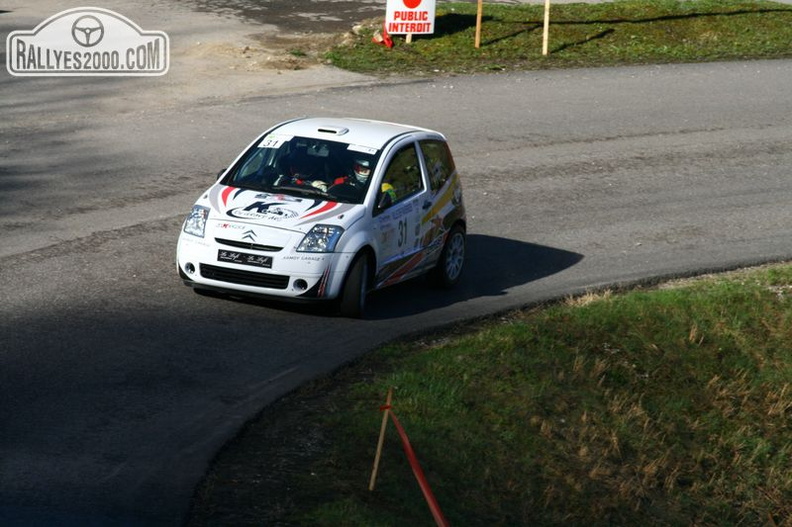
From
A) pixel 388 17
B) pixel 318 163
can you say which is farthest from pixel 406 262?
pixel 388 17

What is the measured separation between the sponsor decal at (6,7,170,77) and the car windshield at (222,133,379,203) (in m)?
12.6

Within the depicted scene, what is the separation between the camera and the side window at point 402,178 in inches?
521

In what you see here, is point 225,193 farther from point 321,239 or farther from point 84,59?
point 84,59

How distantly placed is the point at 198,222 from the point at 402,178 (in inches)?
93.1

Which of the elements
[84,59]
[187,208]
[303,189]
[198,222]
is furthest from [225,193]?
[84,59]

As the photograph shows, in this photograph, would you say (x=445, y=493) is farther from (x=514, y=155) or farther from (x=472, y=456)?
(x=514, y=155)

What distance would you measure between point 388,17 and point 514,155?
8.04m

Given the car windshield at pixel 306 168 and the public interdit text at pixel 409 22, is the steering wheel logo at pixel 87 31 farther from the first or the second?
the car windshield at pixel 306 168

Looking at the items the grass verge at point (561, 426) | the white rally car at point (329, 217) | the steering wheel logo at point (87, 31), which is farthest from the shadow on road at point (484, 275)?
the steering wheel logo at point (87, 31)

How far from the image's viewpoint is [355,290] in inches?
493

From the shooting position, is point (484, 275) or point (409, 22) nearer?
point (484, 275)

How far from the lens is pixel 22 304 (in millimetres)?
12164

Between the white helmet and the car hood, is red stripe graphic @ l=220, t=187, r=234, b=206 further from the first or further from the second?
the white helmet

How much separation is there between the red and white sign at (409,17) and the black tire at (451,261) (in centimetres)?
1343
